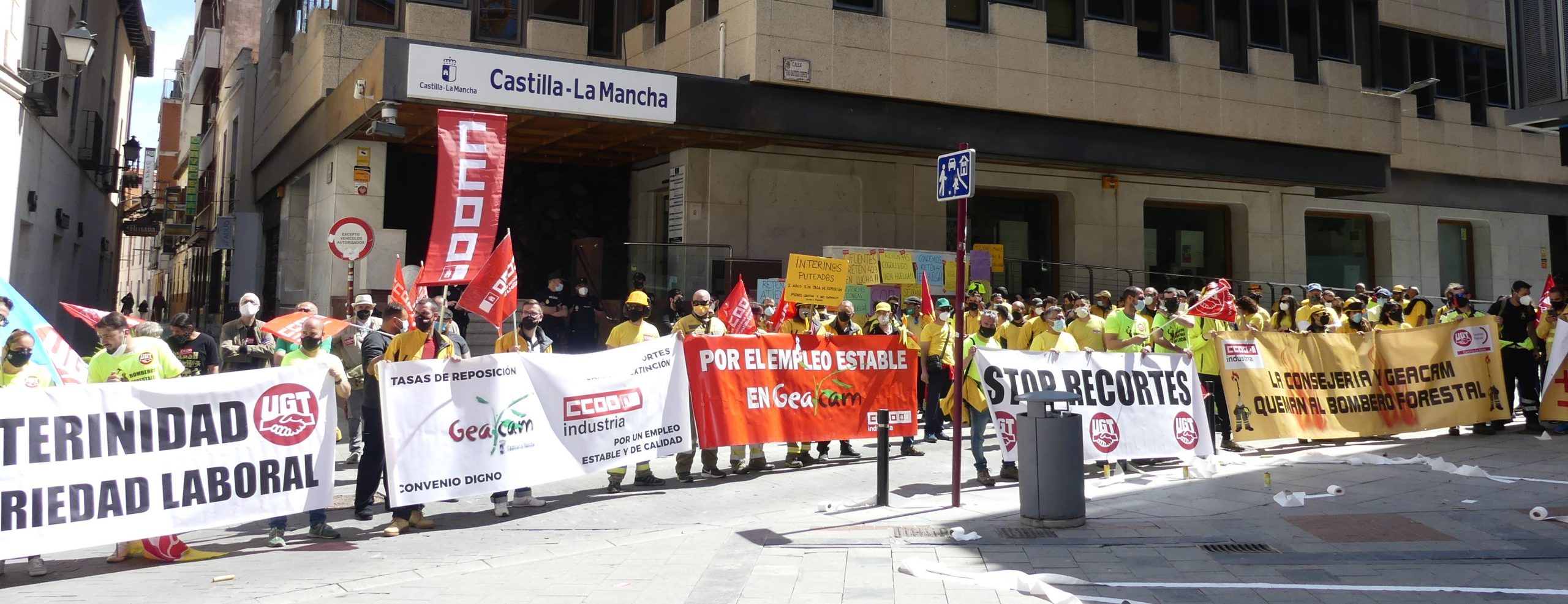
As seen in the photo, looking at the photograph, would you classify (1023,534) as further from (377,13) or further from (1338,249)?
(1338,249)

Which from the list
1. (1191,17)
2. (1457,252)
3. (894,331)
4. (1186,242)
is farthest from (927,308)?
(1457,252)

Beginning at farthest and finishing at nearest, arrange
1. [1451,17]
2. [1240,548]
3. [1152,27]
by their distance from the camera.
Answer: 1. [1451,17]
2. [1152,27]
3. [1240,548]

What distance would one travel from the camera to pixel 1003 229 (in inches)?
952

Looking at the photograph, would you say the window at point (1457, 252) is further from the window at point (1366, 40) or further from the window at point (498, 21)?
the window at point (498, 21)

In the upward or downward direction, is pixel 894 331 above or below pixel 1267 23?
below

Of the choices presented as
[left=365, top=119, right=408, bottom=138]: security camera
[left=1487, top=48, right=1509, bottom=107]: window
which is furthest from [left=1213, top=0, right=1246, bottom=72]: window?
[left=365, top=119, right=408, bottom=138]: security camera

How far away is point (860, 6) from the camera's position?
1934 cm

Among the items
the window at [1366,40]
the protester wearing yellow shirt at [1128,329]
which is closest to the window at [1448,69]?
the window at [1366,40]

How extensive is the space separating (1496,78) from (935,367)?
26857 mm

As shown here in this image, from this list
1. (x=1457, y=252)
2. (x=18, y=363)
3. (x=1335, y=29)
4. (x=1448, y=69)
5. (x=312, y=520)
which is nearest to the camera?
(x=18, y=363)

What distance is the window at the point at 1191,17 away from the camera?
23.1 metres

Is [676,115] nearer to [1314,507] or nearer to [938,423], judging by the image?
[938,423]

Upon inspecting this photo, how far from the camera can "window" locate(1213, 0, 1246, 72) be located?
23922 millimetres

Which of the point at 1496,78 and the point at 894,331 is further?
the point at 1496,78
